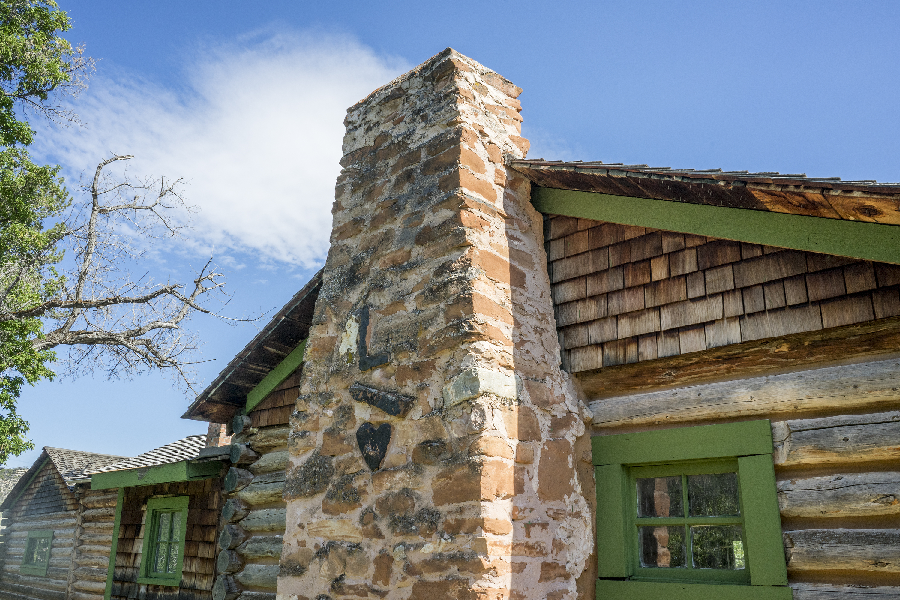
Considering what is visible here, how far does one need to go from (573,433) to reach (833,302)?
1.68m

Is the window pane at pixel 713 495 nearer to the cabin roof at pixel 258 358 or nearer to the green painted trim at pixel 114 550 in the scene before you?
the cabin roof at pixel 258 358

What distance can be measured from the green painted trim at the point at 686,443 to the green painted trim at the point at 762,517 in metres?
0.09

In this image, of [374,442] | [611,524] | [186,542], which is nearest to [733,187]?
[611,524]

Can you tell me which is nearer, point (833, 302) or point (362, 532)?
point (833, 302)

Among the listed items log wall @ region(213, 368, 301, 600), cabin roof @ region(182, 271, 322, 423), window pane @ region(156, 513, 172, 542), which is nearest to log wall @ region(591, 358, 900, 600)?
cabin roof @ region(182, 271, 322, 423)

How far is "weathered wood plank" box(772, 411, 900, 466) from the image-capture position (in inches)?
130

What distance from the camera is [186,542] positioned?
779cm

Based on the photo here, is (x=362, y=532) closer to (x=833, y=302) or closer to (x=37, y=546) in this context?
(x=833, y=302)

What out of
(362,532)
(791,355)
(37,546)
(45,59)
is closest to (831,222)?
(791,355)

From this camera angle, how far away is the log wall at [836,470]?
10.5 feet

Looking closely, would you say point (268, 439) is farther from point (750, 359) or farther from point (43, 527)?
point (43, 527)

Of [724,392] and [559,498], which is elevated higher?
[724,392]

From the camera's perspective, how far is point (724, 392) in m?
3.89

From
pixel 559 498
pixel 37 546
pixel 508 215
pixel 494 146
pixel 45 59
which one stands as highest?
pixel 45 59
